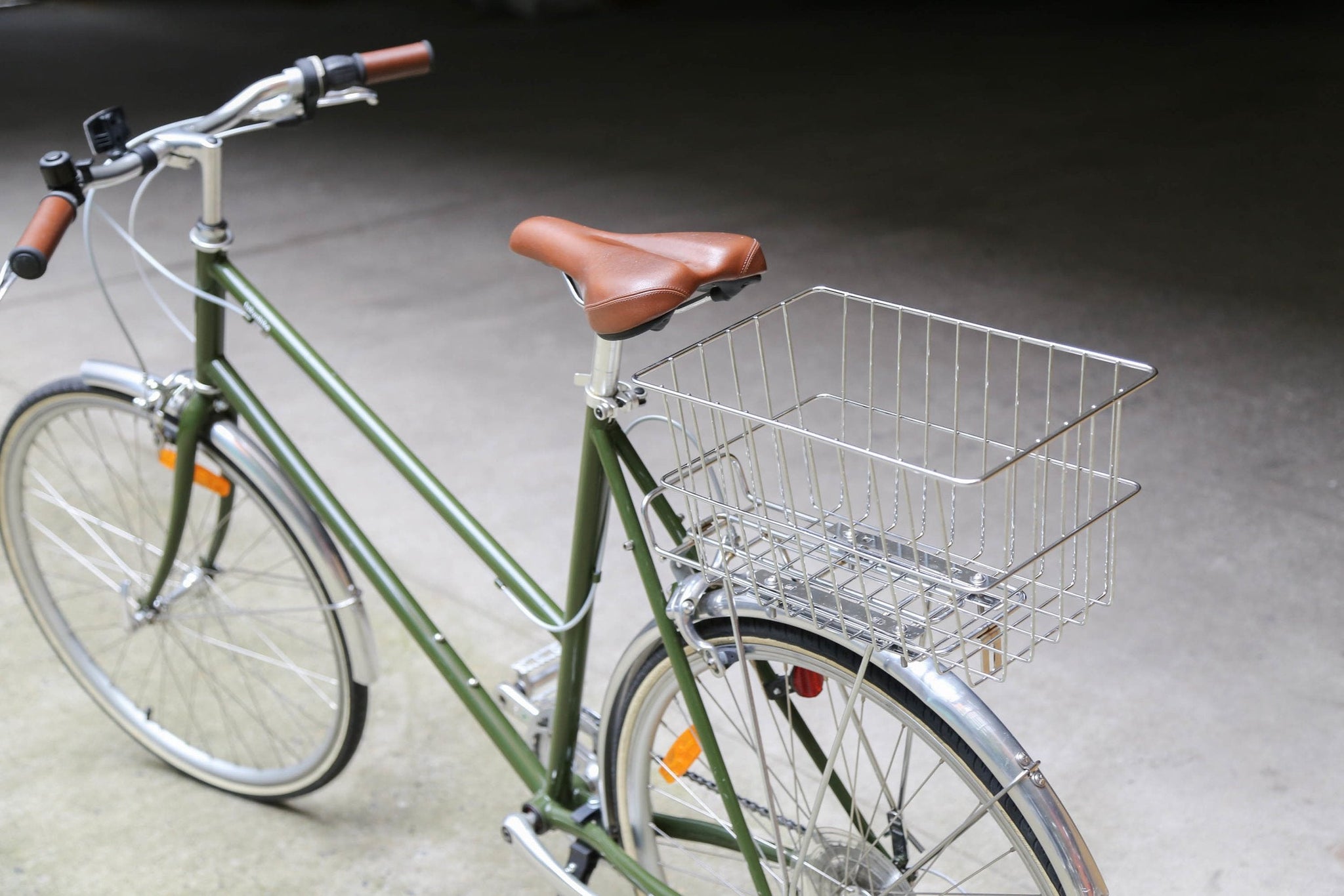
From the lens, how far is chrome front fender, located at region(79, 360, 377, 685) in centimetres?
166

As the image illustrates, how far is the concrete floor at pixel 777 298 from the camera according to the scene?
1.90m

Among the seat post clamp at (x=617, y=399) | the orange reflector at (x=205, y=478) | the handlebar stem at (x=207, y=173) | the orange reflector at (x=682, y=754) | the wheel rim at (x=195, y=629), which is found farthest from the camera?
the wheel rim at (x=195, y=629)

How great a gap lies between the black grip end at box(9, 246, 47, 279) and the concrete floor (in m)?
0.94

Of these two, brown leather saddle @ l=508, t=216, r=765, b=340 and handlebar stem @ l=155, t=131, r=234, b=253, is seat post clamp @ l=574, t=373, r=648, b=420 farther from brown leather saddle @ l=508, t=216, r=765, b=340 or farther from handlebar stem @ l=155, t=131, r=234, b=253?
handlebar stem @ l=155, t=131, r=234, b=253

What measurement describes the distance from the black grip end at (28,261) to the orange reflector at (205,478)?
→ 48 cm

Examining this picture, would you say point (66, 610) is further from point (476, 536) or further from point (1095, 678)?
point (1095, 678)

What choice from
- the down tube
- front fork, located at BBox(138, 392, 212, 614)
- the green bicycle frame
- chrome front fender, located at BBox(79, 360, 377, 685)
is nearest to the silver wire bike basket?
the green bicycle frame

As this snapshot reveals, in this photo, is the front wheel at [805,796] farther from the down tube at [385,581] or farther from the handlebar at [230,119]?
the handlebar at [230,119]

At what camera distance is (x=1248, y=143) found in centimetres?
505

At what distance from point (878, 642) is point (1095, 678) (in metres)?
1.22

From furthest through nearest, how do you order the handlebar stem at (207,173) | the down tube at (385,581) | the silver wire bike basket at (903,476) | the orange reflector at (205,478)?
the orange reflector at (205,478), the down tube at (385,581), the handlebar stem at (207,173), the silver wire bike basket at (903,476)

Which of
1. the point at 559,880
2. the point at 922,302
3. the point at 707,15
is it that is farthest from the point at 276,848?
the point at 707,15

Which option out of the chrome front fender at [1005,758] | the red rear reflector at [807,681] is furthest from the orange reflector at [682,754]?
the chrome front fender at [1005,758]

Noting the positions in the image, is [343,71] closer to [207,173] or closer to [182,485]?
[207,173]
